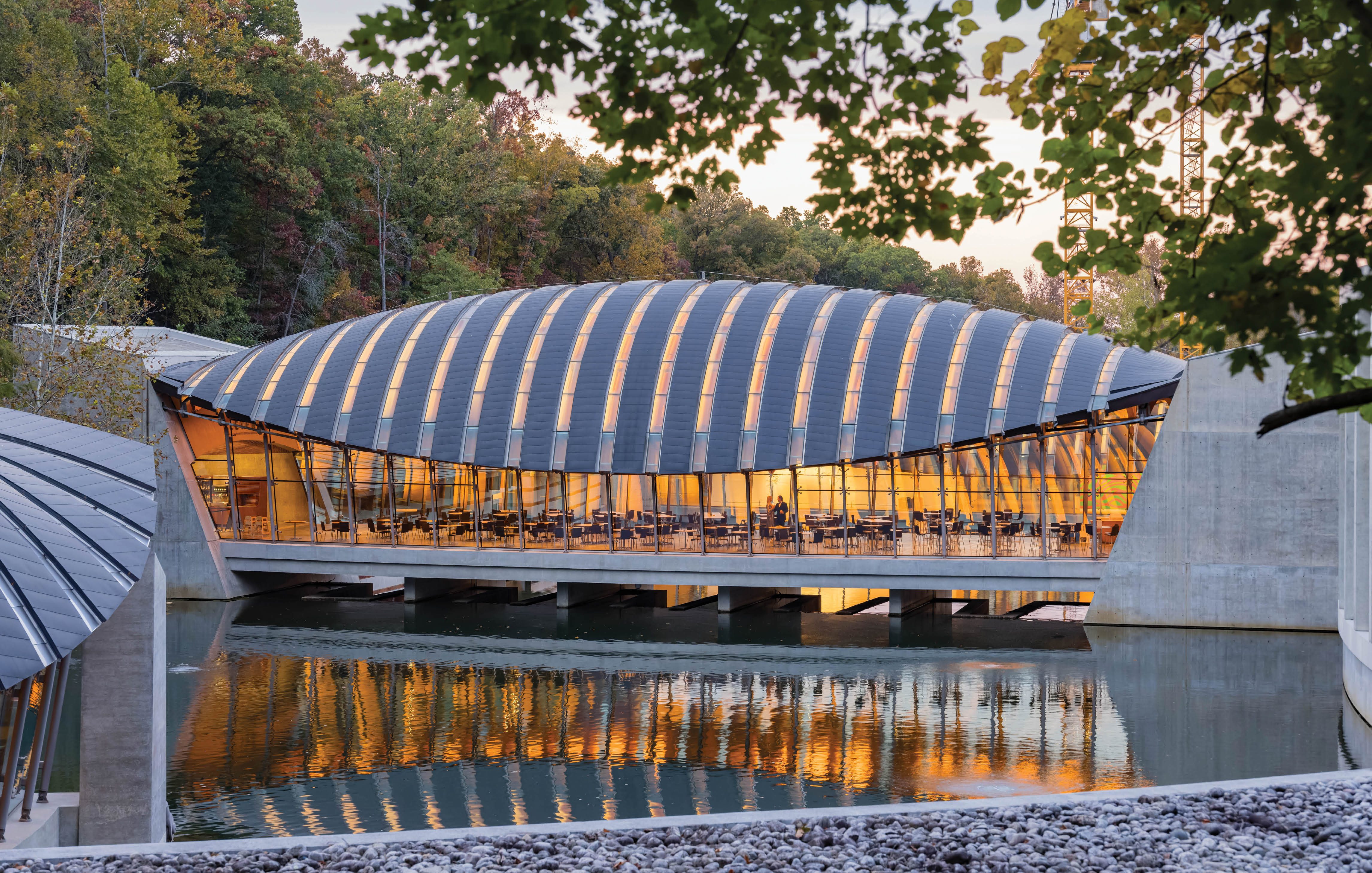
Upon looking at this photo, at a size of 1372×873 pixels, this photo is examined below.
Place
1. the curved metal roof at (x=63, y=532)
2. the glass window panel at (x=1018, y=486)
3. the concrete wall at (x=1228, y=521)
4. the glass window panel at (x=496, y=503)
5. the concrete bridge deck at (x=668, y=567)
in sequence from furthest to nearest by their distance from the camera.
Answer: the glass window panel at (x=496, y=503) < the glass window panel at (x=1018, y=486) < the concrete bridge deck at (x=668, y=567) < the concrete wall at (x=1228, y=521) < the curved metal roof at (x=63, y=532)

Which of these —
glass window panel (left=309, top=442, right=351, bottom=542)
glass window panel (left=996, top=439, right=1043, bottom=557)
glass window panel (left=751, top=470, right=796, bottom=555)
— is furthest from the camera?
glass window panel (left=309, top=442, right=351, bottom=542)

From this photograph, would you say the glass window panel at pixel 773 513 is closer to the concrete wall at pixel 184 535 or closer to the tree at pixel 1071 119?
the concrete wall at pixel 184 535

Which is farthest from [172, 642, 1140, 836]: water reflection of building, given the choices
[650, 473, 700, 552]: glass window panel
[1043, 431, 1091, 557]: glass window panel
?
[650, 473, 700, 552]: glass window panel

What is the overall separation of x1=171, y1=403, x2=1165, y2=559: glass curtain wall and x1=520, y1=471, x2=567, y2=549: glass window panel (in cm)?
5

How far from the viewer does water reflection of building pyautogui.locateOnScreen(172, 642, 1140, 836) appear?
1808 cm

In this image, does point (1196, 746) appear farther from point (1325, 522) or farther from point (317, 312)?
point (317, 312)

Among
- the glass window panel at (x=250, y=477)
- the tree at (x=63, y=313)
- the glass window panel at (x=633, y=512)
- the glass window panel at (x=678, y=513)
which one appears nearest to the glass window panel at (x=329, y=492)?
the glass window panel at (x=250, y=477)

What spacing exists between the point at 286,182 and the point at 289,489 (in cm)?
2865

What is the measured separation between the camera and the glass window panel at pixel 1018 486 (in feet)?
115

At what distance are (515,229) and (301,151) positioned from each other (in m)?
15.0

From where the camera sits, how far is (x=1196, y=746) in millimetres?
21188

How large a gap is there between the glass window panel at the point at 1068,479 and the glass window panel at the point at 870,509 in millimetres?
4441

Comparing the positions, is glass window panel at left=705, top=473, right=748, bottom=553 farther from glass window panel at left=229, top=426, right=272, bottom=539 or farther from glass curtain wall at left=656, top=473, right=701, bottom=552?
glass window panel at left=229, top=426, right=272, bottom=539

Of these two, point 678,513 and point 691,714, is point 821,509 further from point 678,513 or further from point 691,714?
point 691,714
